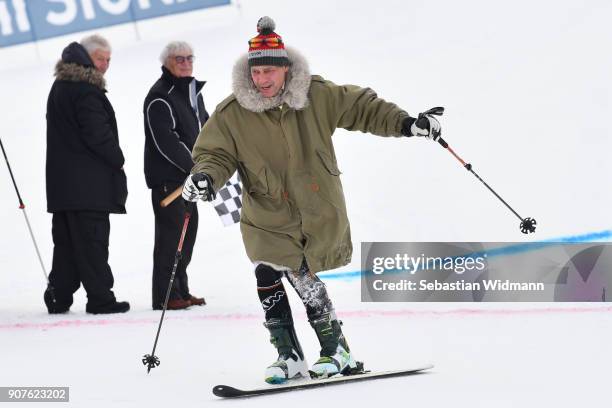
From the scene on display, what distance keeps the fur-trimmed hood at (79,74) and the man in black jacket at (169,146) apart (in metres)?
0.31

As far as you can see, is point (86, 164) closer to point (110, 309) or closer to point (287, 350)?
point (110, 309)

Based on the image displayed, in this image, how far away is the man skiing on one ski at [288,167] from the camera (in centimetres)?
427

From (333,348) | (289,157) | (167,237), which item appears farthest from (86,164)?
(333,348)

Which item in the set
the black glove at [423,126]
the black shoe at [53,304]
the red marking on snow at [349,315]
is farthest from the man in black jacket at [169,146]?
the black glove at [423,126]

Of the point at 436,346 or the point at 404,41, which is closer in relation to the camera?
the point at 436,346

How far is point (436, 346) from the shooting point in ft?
16.6

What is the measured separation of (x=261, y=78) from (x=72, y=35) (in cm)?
1034

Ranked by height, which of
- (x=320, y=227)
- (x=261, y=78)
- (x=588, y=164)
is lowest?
(x=588, y=164)

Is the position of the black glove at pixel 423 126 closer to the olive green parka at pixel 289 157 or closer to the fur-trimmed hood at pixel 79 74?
the olive green parka at pixel 289 157

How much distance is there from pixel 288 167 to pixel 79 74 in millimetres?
2800

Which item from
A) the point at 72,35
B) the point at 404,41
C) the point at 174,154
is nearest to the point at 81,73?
the point at 174,154

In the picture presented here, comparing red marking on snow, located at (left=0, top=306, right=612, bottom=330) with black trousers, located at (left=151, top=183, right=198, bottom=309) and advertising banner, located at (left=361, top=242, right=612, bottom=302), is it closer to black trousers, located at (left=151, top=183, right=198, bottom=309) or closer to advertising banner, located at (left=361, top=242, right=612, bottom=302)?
advertising banner, located at (left=361, top=242, right=612, bottom=302)

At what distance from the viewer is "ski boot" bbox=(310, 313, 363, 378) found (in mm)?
4273

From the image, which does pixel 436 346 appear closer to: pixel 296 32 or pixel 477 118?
pixel 477 118
